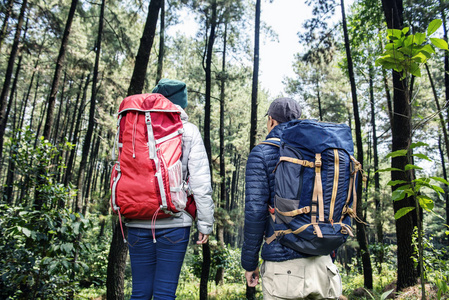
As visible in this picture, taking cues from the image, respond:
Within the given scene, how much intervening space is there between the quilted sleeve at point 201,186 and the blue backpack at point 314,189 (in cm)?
50

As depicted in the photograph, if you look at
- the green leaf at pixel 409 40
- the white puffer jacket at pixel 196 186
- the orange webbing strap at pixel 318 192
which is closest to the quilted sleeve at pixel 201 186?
the white puffer jacket at pixel 196 186

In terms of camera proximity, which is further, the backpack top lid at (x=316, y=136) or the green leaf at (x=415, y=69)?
the green leaf at (x=415, y=69)

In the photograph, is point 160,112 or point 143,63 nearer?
point 160,112

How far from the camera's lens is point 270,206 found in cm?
199

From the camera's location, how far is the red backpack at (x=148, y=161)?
195cm

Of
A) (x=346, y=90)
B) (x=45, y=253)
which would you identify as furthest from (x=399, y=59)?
(x=346, y=90)

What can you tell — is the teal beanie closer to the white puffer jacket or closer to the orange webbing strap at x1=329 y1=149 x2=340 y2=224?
the white puffer jacket

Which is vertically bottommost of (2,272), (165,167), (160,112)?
(2,272)

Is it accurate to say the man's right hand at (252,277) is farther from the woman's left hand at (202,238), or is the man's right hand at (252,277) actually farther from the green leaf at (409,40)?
the green leaf at (409,40)

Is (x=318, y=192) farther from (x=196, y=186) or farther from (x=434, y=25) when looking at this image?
(x=434, y=25)

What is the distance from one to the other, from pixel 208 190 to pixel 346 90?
61.5ft

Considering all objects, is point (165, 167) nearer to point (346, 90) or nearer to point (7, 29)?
point (7, 29)

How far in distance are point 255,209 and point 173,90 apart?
4.02 feet

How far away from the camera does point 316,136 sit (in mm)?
1796
